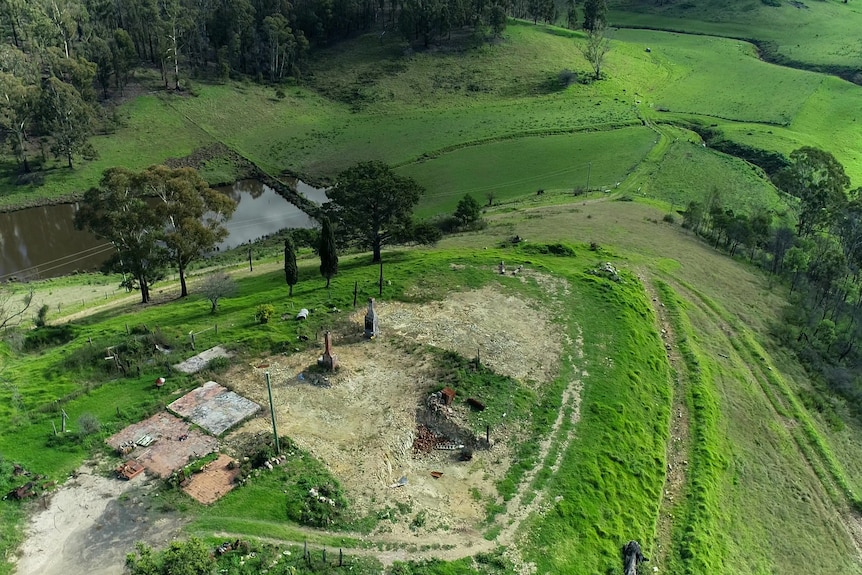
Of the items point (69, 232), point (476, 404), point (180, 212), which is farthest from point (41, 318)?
point (69, 232)

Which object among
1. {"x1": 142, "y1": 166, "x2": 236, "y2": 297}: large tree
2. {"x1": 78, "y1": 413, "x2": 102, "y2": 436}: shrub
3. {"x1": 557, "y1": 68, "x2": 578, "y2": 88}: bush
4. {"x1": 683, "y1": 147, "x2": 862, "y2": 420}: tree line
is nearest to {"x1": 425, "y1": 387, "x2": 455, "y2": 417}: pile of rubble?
{"x1": 78, "y1": 413, "x2": 102, "y2": 436}: shrub

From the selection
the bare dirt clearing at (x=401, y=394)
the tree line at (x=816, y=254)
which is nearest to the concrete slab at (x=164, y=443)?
the bare dirt clearing at (x=401, y=394)

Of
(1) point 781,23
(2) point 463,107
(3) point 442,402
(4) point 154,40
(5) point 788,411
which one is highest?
(1) point 781,23

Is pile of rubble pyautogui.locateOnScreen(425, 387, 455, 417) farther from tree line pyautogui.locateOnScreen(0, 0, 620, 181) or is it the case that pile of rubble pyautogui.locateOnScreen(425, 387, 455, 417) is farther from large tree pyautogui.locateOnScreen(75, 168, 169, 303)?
tree line pyautogui.locateOnScreen(0, 0, 620, 181)

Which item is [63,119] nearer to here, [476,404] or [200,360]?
[200,360]

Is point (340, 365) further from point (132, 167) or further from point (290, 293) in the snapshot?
point (132, 167)

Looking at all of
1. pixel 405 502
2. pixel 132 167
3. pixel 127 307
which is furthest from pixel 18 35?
pixel 405 502
